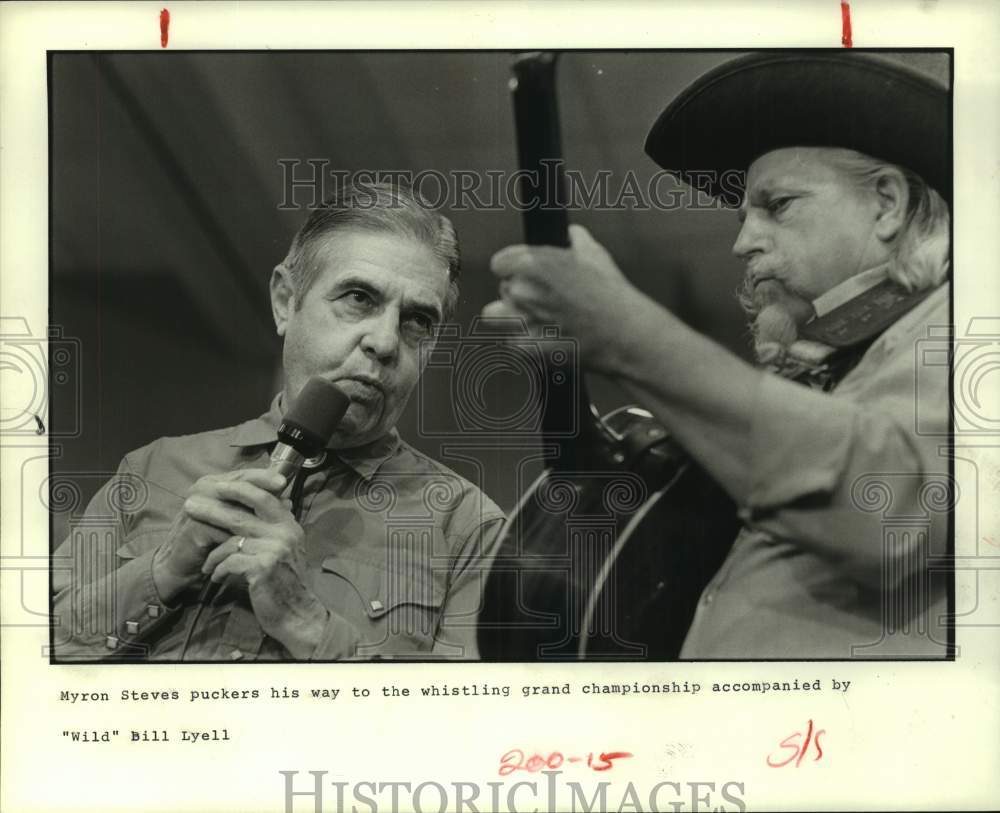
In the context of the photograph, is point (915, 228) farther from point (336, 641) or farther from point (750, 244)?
point (336, 641)

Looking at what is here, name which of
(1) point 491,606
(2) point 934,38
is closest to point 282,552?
(1) point 491,606

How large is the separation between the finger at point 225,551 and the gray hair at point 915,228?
7.26ft

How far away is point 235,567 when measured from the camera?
362 centimetres

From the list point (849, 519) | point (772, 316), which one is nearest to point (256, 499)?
point (772, 316)

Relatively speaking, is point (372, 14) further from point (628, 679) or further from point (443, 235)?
point (628, 679)

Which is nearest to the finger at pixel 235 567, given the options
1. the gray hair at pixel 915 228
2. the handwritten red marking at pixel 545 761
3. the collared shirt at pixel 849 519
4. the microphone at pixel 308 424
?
the microphone at pixel 308 424

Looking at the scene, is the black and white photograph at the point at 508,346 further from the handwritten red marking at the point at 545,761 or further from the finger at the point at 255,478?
the handwritten red marking at the point at 545,761

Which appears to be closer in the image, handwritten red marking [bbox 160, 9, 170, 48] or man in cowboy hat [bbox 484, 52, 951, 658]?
man in cowboy hat [bbox 484, 52, 951, 658]

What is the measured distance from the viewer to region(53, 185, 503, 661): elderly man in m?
3.66

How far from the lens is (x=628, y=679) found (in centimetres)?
371

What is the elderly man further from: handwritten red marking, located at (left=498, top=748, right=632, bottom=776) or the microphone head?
handwritten red marking, located at (left=498, top=748, right=632, bottom=776)

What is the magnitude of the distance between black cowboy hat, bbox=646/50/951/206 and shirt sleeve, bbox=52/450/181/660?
2062 millimetres

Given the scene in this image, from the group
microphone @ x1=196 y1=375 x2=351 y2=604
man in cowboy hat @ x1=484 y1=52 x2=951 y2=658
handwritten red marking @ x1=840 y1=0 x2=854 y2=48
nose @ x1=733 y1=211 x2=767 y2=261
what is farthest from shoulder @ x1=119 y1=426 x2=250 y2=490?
handwritten red marking @ x1=840 y1=0 x2=854 y2=48

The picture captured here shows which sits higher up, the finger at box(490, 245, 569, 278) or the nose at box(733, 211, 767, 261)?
the nose at box(733, 211, 767, 261)
